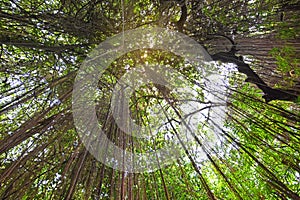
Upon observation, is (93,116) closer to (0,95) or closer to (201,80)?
(0,95)

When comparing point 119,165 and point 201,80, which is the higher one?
point 201,80

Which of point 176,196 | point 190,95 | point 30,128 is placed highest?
point 30,128

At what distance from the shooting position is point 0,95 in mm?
1259

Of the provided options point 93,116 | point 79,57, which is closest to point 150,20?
point 79,57

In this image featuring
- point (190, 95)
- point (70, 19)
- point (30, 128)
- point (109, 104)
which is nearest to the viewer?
point (30, 128)

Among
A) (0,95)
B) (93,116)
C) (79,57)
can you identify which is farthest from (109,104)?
(0,95)

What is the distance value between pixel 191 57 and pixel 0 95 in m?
1.07

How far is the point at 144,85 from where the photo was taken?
60.3 inches

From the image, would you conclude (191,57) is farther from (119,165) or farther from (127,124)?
(119,165)

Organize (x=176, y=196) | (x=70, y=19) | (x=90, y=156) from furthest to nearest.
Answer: (x=176, y=196)
(x=70, y=19)
(x=90, y=156)

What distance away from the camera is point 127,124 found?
1.19 meters

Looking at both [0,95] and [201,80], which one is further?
[201,80]

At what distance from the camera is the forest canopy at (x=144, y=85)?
1.06 m

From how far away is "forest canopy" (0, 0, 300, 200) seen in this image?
1058mm
